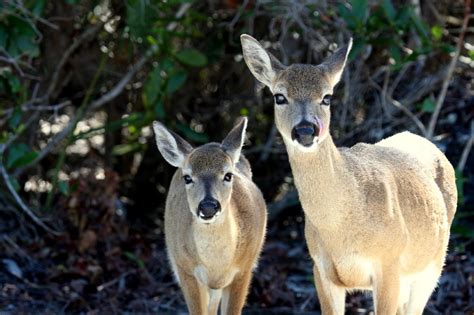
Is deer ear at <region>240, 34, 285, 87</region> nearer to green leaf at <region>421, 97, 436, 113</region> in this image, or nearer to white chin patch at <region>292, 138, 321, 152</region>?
white chin patch at <region>292, 138, 321, 152</region>

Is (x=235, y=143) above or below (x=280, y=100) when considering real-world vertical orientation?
below

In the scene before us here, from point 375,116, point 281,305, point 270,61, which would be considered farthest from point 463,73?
point 270,61

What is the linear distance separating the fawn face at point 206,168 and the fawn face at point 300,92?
93 cm

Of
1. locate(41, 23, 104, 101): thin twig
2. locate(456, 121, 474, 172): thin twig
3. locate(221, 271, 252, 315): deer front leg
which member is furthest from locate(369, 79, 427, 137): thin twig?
locate(221, 271, 252, 315): deer front leg

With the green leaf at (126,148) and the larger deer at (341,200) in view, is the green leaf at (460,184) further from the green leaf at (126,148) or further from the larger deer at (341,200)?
the green leaf at (126,148)

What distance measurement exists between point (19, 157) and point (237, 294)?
316 centimetres

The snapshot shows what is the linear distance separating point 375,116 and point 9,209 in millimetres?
3847

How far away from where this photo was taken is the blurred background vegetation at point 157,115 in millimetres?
10586

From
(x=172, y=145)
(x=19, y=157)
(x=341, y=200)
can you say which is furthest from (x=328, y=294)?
(x=19, y=157)

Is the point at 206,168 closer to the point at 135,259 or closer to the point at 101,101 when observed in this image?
the point at 135,259

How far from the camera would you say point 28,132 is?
11875 mm

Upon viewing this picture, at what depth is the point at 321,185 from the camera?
23.3ft

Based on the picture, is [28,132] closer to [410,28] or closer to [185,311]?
[185,311]

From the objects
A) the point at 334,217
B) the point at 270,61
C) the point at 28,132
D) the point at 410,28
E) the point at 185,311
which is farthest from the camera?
the point at 28,132
